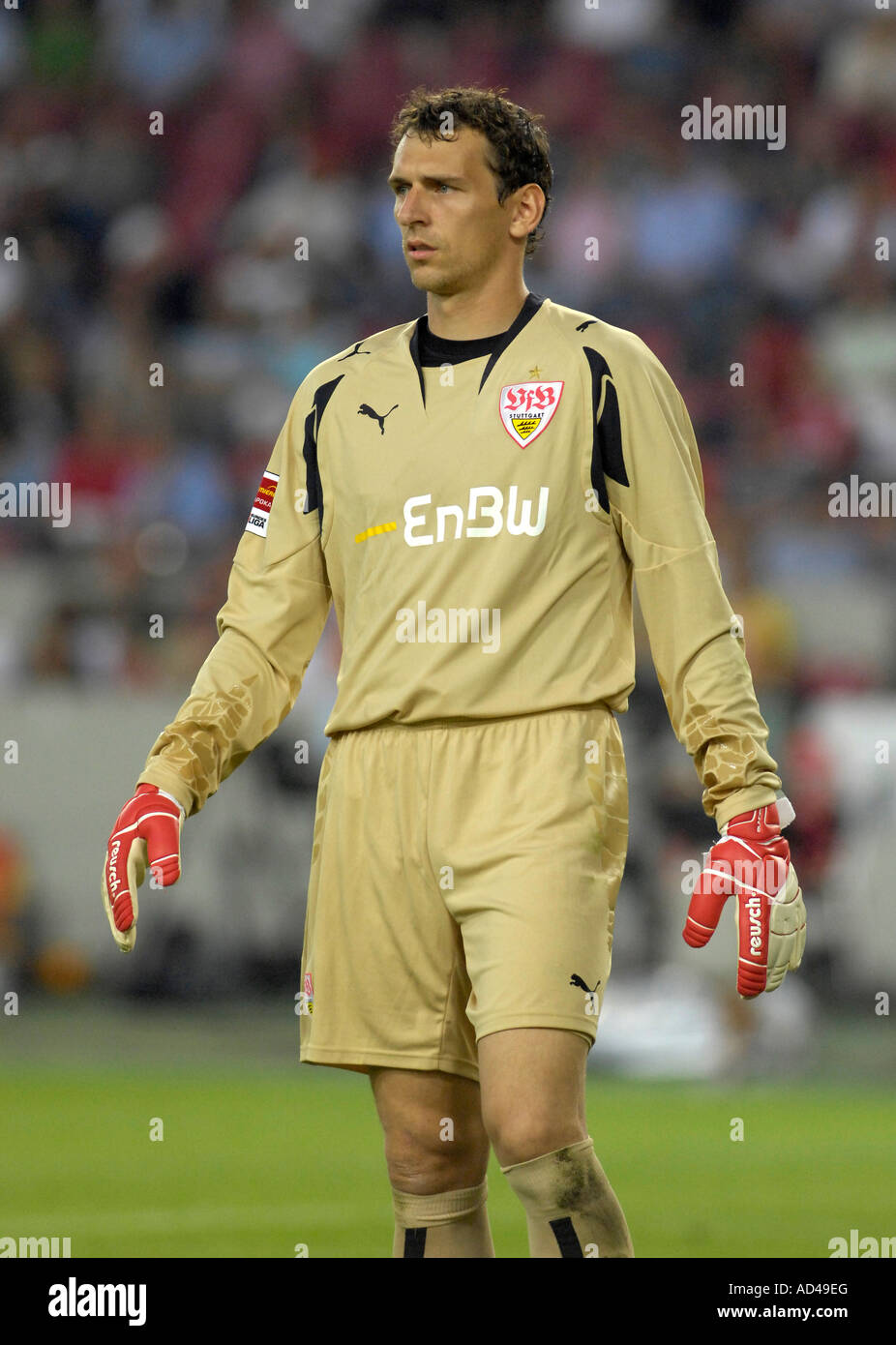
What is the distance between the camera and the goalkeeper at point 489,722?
3.64m

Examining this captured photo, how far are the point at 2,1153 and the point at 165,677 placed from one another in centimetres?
423

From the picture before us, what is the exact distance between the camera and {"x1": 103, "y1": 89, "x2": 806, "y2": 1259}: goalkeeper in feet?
12.0

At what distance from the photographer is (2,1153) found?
724 centimetres

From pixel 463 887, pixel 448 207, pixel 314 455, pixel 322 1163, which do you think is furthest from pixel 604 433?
pixel 322 1163

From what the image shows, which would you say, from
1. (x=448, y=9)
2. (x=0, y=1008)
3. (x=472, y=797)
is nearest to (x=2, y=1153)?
(x=0, y=1008)

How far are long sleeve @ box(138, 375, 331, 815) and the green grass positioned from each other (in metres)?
1.96

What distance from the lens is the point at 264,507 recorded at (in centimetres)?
427

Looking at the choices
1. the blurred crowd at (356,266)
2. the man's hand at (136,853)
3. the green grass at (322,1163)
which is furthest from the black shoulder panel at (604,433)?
the blurred crowd at (356,266)

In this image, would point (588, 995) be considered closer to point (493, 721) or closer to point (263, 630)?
point (493, 721)

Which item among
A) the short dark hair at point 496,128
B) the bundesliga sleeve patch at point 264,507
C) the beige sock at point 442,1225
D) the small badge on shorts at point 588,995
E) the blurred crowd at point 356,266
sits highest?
the blurred crowd at point 356,266

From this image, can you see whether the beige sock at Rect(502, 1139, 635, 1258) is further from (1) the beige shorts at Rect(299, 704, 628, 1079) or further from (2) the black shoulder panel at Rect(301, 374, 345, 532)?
(2) the black shoulder panel at Rect(301, 374, 345, 532)

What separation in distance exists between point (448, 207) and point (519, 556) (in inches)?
27.8

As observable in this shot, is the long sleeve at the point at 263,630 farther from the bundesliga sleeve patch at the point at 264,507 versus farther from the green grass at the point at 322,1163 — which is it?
the green grass at the point at 322,1163
